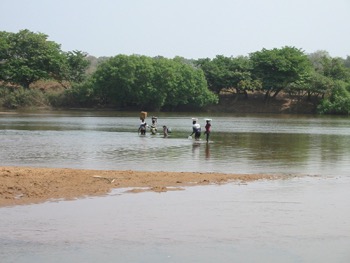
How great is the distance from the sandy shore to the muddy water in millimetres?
591

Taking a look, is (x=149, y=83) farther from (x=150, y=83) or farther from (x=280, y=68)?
(x=280, y=68)

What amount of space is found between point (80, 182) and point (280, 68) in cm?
7285

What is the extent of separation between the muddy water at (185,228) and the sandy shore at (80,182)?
0.59 meters

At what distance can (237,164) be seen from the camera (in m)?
21.0

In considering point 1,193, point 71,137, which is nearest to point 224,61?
point 71,137

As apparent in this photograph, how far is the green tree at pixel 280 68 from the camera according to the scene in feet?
280

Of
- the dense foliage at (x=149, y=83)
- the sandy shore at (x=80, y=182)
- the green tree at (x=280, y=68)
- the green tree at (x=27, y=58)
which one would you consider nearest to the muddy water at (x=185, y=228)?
the sandy shore at (x=80, y=182)

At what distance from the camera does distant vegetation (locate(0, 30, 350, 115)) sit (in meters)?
81.8

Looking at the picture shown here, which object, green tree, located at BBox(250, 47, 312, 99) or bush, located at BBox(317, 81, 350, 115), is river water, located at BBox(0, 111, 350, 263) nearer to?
bush, located at BBox(317, 81, 350, 115)

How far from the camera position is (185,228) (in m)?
11.3

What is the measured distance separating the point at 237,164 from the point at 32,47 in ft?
243

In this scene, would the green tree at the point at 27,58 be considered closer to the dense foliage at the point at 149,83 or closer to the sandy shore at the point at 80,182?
the dense foliage at the point at 149,83

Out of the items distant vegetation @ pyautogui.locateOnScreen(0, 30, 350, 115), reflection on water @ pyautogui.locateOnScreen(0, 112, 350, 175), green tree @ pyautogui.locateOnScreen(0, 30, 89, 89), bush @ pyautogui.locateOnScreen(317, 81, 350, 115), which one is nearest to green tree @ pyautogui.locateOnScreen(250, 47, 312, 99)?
distant vegetation @ pyautogui.locateOnScreen(0, 30, 350, 115)

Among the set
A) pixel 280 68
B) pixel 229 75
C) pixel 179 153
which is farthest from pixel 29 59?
pixel 179 153
